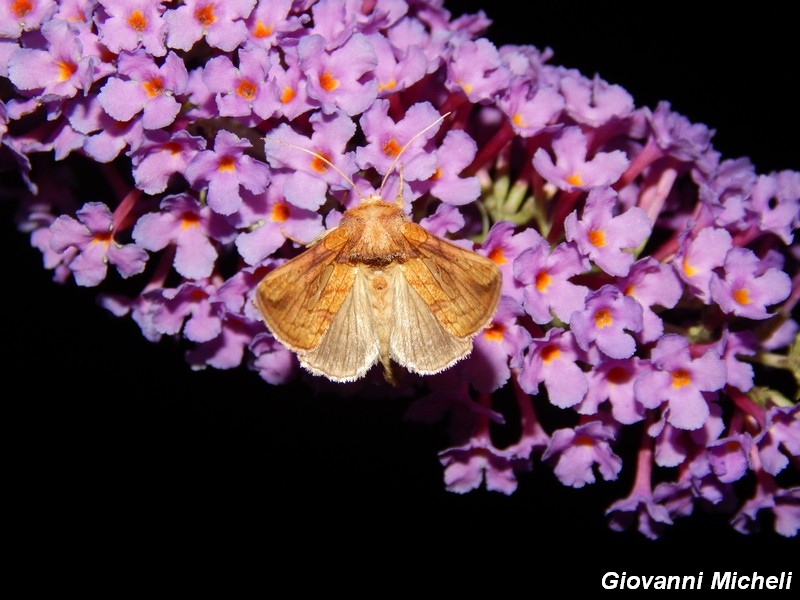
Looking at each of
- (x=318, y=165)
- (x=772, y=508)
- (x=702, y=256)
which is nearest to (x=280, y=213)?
(x=318, y=165)

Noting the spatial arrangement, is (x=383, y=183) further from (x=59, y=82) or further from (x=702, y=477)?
(x=702, y=477)

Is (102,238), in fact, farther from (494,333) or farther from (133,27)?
Answer: (494,333)

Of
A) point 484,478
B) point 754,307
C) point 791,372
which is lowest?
point 484,478

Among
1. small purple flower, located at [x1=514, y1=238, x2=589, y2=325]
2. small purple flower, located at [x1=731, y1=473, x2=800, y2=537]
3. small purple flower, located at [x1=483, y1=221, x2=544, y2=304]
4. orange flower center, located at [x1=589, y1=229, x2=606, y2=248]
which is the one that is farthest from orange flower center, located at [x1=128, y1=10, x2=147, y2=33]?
small purple flower, located at [x1=731, y1=473, x2=800, y2=537]

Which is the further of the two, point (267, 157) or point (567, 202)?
point (567, 202)

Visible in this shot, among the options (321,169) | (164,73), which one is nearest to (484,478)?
(321,169)

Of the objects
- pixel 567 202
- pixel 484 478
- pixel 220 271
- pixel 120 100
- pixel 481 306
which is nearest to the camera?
pixel 481 306

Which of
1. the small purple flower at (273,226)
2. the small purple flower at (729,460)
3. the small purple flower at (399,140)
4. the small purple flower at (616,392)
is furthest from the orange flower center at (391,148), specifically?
the small purple flower at (729,460)
